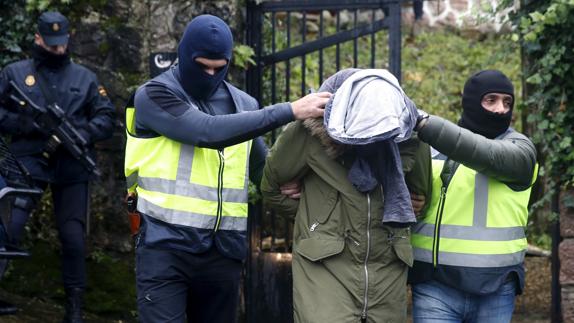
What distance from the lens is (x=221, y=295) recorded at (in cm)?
465

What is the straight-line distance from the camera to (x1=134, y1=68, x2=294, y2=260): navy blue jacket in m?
4.33

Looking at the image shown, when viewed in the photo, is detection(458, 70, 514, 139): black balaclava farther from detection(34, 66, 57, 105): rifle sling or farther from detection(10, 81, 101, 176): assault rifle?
detection(34, 66, 57, 105): rifle sling

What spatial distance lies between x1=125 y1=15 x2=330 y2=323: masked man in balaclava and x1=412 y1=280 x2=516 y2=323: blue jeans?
2.80ft

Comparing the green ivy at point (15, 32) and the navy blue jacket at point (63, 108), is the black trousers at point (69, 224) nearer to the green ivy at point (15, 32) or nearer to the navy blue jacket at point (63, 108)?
the navy blue jacket at point (63, 108)

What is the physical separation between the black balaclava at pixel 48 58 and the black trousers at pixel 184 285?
98.0 inches

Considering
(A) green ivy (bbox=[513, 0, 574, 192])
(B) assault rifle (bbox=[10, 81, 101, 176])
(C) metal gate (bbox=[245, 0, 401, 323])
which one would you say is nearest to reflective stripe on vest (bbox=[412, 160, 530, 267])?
(A) green ivy (bbox=[513, 0, 574, 192])

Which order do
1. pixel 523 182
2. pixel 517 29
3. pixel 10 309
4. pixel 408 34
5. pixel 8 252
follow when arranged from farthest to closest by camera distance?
pixel 408 34 < pixel 517 29 < pixel 10 309 < pixel 8 252 < pixel 523 182

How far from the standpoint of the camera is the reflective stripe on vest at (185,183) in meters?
4.49

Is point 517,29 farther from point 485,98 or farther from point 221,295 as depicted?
point 221,295

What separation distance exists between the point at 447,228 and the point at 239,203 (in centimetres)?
93

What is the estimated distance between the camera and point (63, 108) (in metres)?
6.67

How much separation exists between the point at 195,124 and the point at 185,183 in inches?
11.3

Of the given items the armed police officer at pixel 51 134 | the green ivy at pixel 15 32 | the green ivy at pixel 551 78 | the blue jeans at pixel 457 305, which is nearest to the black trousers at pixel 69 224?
the armed police officer at pixel 51 134

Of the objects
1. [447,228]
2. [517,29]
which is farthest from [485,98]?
[517,29]
